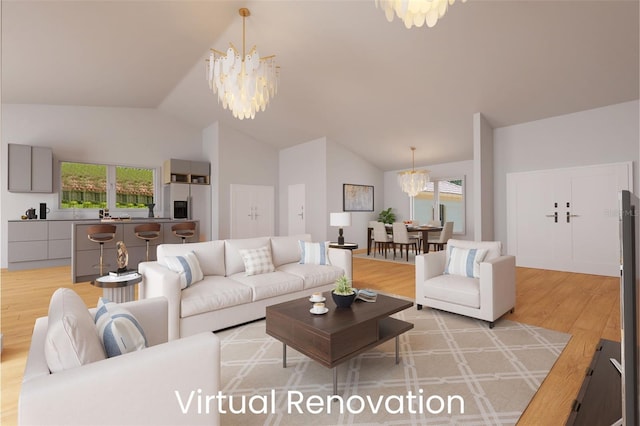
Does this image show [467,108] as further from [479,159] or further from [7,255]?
[7,255]

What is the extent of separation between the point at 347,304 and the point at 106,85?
6.14 m

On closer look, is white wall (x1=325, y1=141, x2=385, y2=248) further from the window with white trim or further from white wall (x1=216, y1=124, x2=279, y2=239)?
the window with white trim

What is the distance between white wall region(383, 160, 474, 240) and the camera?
8039 millimetres

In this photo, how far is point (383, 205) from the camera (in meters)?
9.38

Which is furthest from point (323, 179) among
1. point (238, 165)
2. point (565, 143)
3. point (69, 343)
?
point (69, 343)

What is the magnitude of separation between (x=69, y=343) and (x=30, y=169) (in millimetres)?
6754

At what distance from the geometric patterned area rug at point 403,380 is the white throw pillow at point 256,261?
0.72 m

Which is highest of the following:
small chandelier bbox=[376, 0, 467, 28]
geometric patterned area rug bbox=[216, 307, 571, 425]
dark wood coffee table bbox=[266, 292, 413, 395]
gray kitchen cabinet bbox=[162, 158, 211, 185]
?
small chandelier bbox=[376, 0, 467, 28]

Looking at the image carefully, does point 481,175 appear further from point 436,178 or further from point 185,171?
point 185,171

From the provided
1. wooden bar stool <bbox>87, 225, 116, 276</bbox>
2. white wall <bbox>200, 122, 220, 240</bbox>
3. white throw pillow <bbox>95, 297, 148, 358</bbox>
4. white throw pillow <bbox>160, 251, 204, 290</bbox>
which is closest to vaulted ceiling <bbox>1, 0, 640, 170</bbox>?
white wall <bbox>200, 122, 220, 240</bbox>

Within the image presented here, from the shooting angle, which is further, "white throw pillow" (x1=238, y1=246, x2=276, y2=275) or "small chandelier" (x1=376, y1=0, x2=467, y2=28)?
"white throw pillow" (x1=238, y1=246, x2=276, y2=275)

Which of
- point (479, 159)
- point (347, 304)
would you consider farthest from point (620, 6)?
point (347, 304)

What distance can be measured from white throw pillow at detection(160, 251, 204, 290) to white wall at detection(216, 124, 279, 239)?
4.66 meters

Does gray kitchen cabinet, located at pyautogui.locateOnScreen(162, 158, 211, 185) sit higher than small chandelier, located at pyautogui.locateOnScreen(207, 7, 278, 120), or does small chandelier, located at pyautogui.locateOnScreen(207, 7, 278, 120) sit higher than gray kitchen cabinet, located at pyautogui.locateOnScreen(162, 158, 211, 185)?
small chandelier, located at pyautogui.locateOnScreen(207, 7, 278, 120)
